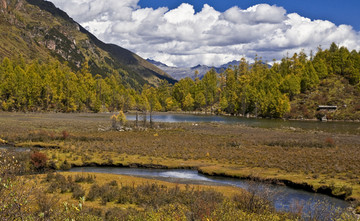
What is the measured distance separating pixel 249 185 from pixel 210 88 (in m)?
168

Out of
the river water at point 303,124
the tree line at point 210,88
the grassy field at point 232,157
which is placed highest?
the tree line at point 210,88

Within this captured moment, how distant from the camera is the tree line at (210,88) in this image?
453ft

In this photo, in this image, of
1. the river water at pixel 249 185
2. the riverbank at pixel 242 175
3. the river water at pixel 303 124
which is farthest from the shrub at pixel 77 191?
the river water at pixel 303 124

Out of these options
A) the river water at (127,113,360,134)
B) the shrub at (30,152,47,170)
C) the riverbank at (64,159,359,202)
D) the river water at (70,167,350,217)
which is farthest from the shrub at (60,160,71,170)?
the river water at (127,113,360,134)

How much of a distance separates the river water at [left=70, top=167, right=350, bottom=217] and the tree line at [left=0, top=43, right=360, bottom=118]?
3528 inches

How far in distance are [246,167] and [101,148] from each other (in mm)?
22718

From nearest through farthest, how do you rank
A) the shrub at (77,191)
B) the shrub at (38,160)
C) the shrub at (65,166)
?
the shrub at (77,191), the shrub at (38,160), the shrub at (65,166)

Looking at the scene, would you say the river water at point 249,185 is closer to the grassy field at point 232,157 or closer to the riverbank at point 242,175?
the riverbank at point 242,175

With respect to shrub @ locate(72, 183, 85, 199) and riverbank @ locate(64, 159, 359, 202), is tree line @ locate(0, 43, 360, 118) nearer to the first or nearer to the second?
riverbank @ locate(64, 159, 359, 202)

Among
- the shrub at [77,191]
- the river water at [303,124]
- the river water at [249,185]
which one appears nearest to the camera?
the shrub at [77,191]

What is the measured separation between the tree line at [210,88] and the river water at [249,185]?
8962 centimetres

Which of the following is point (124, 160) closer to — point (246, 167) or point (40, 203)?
point (246, 167)

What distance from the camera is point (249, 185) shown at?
20094mm

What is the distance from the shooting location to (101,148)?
151 feet
